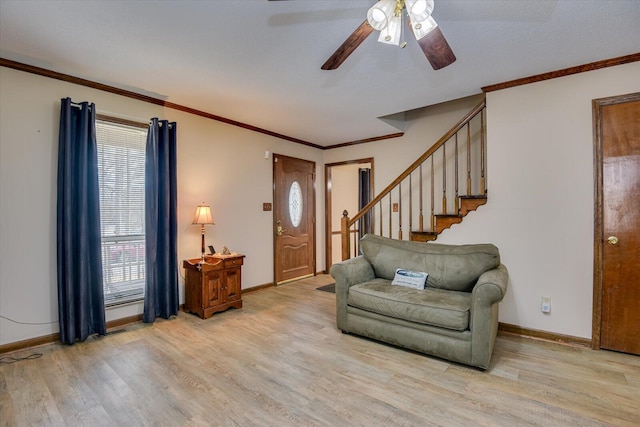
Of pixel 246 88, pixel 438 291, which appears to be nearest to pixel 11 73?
pixel 246 88

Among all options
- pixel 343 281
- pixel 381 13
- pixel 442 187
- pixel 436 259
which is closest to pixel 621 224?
pixel 436 259

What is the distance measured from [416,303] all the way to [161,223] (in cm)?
278

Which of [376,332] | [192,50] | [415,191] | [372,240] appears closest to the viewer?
[192,50]

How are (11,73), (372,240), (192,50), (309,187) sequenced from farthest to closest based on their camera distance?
(309,187), (372,240), (11,73), (192,50)

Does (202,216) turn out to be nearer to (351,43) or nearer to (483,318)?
(351,43)

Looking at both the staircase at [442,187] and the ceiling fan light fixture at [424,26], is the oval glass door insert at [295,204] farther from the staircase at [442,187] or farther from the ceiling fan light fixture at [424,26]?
the ceiling fan light fixture at [424,26]

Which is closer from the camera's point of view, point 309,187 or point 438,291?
point 438,291

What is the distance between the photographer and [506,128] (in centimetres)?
304

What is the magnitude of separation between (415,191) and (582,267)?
2.26 m

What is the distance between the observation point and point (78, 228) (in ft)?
9.16

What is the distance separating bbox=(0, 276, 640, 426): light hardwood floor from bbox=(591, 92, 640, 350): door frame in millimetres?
253

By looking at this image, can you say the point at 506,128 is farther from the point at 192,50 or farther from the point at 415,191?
the point at 192,50

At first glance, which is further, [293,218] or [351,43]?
[293,218]

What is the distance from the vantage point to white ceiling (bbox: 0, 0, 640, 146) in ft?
6.22
